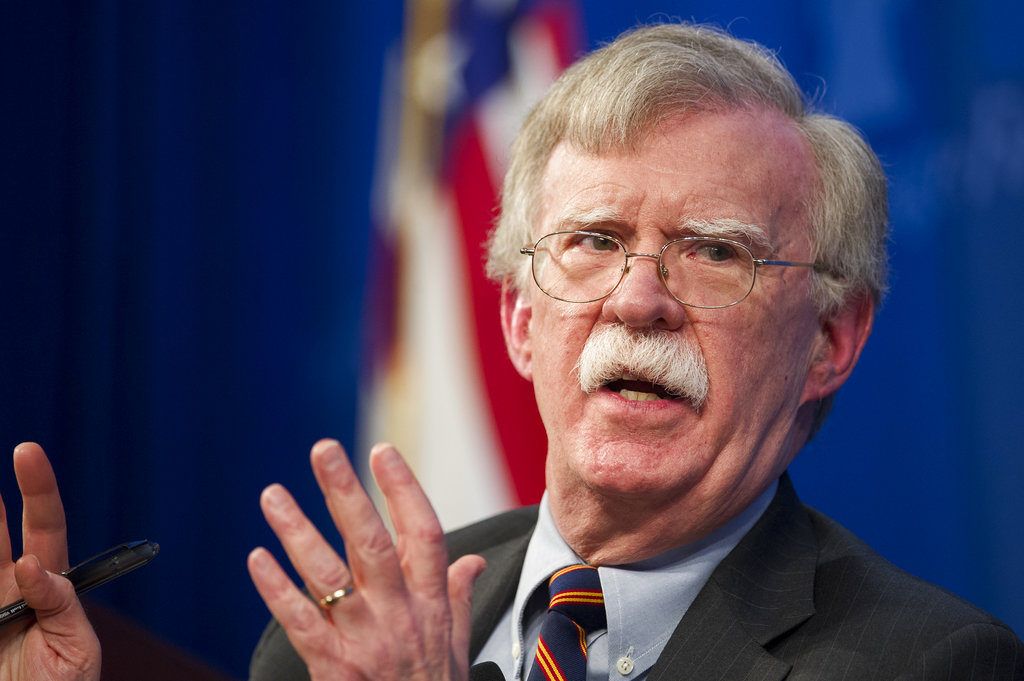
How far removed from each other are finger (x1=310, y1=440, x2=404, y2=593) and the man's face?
54cm

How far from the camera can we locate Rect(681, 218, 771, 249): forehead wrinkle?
5.48 ft

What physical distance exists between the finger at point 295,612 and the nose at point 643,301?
0.69 metres

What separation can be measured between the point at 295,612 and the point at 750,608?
72 centimetres

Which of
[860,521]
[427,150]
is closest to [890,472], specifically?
[860,521]

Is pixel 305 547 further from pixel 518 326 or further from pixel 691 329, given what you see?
pixel 518 326

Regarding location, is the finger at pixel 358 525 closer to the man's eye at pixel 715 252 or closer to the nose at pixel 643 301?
the nose at pixel 643 301

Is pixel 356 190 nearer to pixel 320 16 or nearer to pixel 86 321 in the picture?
pixel 320 16

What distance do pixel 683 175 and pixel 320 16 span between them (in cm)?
166

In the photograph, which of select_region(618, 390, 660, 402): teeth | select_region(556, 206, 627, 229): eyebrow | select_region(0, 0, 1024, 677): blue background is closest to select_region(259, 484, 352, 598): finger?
select_region(618, 390, 660, 402): teeth

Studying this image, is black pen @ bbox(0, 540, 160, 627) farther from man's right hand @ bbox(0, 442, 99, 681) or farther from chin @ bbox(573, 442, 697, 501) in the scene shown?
chin @ bbox(573, 442, 697, 501)

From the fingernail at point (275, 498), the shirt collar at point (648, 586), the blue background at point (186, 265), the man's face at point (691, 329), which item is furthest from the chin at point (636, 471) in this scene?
the blue background at point (186, 265)

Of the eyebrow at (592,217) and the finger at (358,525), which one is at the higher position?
the eyebrow at (592,217)

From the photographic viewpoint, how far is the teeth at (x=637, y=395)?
1661 mm

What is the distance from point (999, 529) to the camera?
2.22 metres
